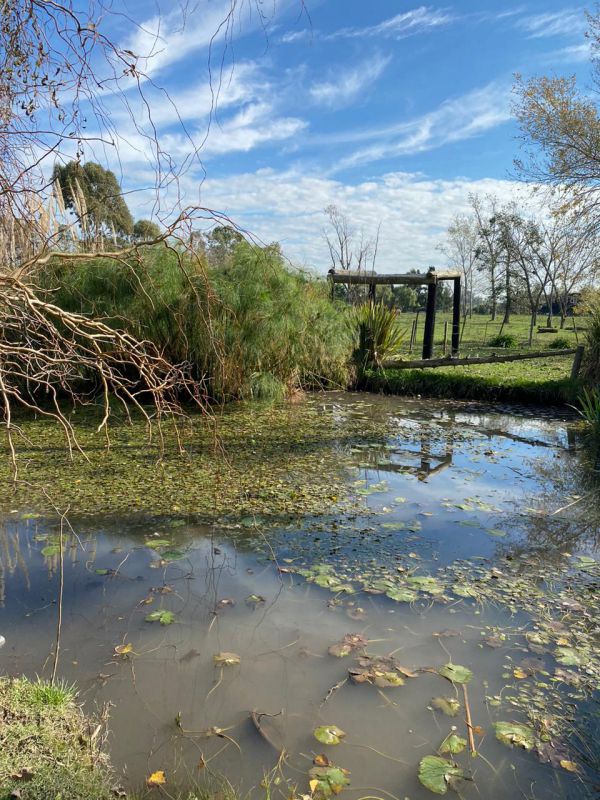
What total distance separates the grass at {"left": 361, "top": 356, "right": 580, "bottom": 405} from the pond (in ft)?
12.5

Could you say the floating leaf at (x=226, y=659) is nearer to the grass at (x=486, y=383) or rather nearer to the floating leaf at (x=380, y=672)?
the floating leaf at (x=380, y=672)

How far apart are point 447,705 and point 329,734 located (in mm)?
548

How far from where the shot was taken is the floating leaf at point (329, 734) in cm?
246

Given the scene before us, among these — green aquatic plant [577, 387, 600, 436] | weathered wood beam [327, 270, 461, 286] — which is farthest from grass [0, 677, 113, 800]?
weathered wood beam [327, 270, 461, 286]

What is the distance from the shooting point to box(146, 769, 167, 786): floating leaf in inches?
87.4

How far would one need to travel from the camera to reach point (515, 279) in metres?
30.0

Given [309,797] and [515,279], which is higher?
[515,279]

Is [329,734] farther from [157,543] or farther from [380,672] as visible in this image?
[157,543]

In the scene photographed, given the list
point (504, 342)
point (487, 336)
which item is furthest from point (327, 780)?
point (487, 336)

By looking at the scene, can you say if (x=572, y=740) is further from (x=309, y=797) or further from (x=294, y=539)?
(x=294, y=539)

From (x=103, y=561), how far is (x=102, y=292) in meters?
5.56

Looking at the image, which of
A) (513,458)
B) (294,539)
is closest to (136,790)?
(294,539)

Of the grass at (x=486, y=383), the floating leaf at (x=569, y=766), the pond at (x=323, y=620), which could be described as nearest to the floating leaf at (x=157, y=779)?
the pond at (x=323, y=620)

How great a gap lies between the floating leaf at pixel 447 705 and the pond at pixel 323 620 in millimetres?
12
